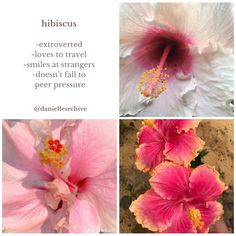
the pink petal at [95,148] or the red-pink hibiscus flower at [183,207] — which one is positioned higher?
the pink petal at [95,148]

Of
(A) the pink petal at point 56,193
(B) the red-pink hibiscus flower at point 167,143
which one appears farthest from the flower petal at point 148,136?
(A) the pink petal at point 56,193

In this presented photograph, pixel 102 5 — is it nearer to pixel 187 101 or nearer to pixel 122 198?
pixel 187 101

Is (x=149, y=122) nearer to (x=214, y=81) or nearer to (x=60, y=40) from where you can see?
(x=214, y=81)

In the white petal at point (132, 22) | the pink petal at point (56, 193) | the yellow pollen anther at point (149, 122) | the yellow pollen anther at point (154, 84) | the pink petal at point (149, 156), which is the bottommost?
the pink petal at point (56, 193)

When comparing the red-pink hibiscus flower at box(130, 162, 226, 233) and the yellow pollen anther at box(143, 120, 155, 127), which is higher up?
the yellow pollen anther at box(143, 120, 155, 127)

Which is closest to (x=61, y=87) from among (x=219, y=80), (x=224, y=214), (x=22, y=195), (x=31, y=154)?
(x=31, y=154)

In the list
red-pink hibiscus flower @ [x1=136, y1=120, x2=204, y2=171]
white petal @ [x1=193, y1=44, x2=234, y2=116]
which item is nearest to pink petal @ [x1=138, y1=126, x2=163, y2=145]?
red-pink hibiscus flower @ [x1=136, y1=120, x2=204, y2=171]

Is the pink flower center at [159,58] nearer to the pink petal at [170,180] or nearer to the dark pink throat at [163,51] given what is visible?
the dark pink throat at [163,51]

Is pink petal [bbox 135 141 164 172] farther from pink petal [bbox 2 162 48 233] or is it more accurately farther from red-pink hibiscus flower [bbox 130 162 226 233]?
pink petal [bbox 2 162 48 233]

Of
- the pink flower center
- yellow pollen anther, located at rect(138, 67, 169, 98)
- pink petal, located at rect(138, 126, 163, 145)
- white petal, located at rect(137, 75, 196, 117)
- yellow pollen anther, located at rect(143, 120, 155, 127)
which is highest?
the pink flower center
